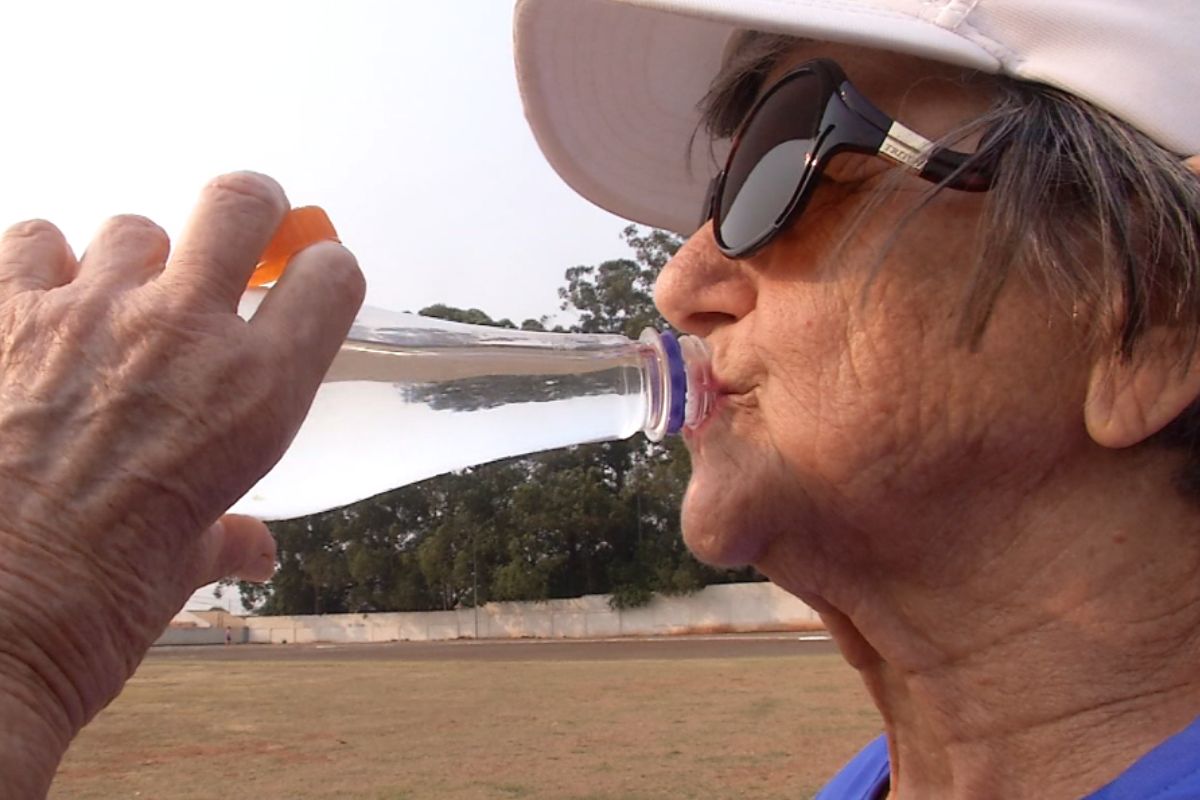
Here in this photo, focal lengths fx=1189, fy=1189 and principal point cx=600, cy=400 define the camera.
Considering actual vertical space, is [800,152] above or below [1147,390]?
above

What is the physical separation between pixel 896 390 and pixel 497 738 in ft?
31.2

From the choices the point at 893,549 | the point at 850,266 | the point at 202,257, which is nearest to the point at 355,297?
the point at 202,257

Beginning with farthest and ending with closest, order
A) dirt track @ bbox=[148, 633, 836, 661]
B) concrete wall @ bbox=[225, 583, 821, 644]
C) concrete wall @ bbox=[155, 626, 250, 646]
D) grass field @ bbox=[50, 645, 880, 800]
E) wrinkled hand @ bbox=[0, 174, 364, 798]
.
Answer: concrete wall @ bbox=[155, 626, 250, 646] → concrete wall @ bbox=[225, 583, 821, 644] → dirt track @ bbox=[148, 633, 836, 661] → grass field @ bbox=[50, 645, 880, 800] → wrinkled hand @ bbox=[0, 174, 364, 798]

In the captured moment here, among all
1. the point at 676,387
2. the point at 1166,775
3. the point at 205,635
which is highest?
the point at 205,635

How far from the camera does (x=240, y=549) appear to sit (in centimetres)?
163

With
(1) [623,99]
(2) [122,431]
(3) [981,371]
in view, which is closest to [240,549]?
(2) [122,431]

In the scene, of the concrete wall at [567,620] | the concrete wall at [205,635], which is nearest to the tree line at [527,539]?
the concrete wall at [567,620]

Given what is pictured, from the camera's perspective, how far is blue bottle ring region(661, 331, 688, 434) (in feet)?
5.79

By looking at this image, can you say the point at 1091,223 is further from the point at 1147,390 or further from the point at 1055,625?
the point at 1055,625

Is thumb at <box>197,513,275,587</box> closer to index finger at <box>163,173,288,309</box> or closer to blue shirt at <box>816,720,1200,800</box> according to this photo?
index finger at <box>163,173,288,309</box>

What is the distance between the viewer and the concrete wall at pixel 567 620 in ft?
114

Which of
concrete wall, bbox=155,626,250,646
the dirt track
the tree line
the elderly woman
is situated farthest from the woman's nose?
concrete wall, bbox=155,626,250,646

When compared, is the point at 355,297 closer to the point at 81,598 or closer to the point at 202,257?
the point at 202,257

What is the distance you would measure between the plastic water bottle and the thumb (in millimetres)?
242
